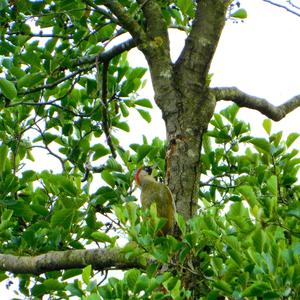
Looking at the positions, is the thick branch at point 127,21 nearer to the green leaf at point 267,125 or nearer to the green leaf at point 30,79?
the green leaf at point 30,79

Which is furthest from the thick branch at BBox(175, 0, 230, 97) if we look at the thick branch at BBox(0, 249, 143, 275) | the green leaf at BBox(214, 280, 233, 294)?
the green leaf at BBox(214, 280, 233, 294)

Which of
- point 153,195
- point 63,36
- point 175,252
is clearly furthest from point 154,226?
point 63,36

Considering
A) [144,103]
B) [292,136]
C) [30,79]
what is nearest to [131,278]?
[292,136]

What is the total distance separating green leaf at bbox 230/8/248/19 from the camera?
5.48 metres

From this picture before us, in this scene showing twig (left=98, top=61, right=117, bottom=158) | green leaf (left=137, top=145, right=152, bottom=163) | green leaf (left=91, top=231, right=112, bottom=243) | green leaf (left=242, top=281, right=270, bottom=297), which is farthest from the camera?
twig (left=98, top=61, right=117, bottom=158)

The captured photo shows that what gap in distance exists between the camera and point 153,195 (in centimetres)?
498

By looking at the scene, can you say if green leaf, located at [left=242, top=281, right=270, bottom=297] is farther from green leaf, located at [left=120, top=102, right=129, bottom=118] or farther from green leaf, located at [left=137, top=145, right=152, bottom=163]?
green leaf, located at [left=120, top=102, right=129, bottom=118]

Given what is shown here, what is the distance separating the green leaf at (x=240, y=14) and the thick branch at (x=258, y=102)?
64 centimetres

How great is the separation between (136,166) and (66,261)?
2.70 feet

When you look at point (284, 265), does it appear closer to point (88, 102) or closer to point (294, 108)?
point (294, 108)

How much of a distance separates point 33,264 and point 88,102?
1948 millimetres

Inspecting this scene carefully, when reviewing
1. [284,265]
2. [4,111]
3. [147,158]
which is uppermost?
[4,111]

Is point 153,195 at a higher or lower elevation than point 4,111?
lower

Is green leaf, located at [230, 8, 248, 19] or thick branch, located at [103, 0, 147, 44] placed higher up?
green leaf, located at [230, 8, 248, 19]
